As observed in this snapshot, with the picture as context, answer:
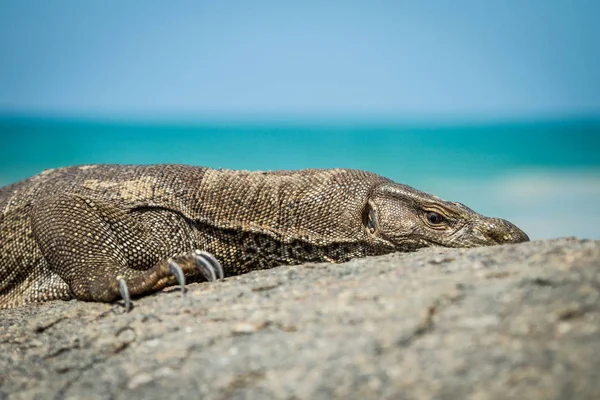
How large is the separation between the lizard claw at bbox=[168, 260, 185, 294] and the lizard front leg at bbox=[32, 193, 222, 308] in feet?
0.54

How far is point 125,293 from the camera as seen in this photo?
15.0 ft

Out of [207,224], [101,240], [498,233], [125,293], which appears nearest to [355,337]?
[125,293]

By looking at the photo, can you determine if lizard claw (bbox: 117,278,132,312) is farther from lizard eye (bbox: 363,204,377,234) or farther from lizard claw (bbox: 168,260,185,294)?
lizard eye (bbox: 363,204,377,234)

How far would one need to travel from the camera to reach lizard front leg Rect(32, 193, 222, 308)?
503 centimetres

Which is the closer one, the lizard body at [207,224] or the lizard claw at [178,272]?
the lizard claw at [178,272]

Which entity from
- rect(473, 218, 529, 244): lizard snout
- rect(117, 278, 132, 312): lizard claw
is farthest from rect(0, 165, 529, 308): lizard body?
rect(117, 278, 132, 312): lizard claw

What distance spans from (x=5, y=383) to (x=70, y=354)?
39 centimetres

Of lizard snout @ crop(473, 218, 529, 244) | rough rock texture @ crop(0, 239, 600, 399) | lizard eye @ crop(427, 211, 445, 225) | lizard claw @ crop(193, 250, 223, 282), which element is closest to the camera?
rough rock texture @ crop(0, 239, 600, 399)

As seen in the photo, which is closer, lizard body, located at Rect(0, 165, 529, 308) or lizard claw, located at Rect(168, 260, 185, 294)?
lizard claw, located at Rect(168, 260, 185, 294)

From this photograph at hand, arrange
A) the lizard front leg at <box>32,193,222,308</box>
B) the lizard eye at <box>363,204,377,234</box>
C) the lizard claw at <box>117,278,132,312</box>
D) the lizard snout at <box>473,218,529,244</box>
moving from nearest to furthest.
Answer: the lizard claw at <box>117,278,132,312</box> < the lizard front leg at <box>32,193,222,308</box> < the lizard snout at <box>473,218,529,244</box> < the lizard eye at <box>363,204,377,234</box>

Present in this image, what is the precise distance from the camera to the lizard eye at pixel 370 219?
563 centimetres

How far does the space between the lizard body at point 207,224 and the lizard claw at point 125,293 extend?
21.6 inches

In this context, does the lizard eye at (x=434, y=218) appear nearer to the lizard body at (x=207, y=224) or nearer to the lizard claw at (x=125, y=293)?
the lizard body at (x=207, y=224)

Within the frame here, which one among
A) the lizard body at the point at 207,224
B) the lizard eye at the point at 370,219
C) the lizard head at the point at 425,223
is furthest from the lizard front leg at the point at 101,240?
the lizard head at the point at 425,223
